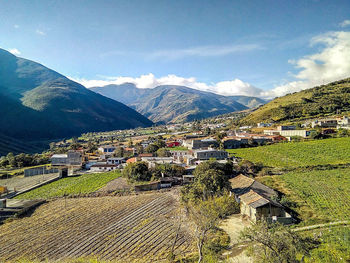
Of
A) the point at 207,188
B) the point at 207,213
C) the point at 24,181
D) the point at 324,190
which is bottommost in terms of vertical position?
the point at 24,181

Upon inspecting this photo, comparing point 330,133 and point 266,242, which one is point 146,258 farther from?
point 330,133

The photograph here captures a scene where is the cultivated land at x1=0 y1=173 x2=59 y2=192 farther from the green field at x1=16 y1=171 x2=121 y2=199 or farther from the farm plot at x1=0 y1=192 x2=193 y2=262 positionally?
the farm plot at x1=0 y1=192 x2=193 y2=262

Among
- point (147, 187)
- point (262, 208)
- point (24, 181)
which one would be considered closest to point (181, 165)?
point (147, 187)

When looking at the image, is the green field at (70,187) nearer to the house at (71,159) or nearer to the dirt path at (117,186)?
the dirt path at (117,186)

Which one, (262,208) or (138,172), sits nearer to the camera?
(262,208)

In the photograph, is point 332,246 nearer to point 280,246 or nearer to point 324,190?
point 280,246

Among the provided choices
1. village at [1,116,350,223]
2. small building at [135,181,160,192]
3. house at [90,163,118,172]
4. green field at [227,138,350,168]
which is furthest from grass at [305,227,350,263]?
house at [90,163,118,172]

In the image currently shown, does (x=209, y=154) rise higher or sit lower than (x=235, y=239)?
higher

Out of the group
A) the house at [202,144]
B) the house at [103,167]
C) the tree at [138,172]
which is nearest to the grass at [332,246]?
the tree at [138,172]
